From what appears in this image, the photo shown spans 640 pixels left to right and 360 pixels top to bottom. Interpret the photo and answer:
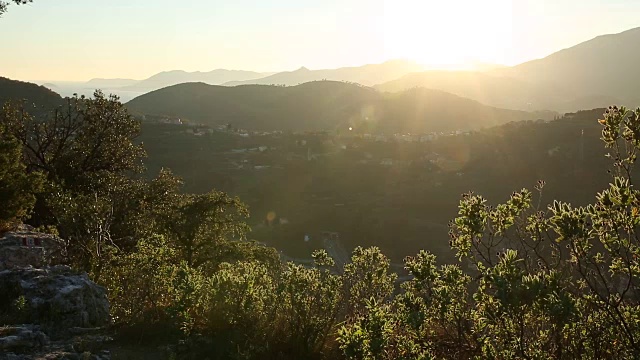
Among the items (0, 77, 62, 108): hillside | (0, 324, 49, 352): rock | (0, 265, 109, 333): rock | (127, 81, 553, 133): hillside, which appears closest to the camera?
(0, 324, 49, 352): rock

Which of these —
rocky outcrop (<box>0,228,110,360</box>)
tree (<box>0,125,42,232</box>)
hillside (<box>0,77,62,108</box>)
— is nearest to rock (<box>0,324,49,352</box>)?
rocky outcrop (<box>0,228,110,360</box>)

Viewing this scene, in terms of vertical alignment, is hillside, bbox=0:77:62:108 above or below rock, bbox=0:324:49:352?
above

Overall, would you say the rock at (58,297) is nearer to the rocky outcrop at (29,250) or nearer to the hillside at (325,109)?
the rocky outcrop at (29,250)

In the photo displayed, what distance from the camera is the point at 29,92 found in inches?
3127

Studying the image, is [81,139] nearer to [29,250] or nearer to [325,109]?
[29,250]

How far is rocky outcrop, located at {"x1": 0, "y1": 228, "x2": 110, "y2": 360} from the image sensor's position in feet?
15.4

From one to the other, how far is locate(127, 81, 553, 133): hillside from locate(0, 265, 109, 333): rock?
423ft

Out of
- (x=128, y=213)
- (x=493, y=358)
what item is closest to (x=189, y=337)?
(x=493, y=358)

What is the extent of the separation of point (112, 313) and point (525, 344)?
484 centimetres

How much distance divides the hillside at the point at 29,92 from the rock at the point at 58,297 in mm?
78687

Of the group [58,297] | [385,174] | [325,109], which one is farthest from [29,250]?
[325,109]

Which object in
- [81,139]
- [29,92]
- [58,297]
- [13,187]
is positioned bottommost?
[58,297]

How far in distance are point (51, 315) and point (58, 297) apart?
0.21 metres

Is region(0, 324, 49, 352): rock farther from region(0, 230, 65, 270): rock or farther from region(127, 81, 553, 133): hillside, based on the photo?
region(127, 81, 553, 133): hillside
